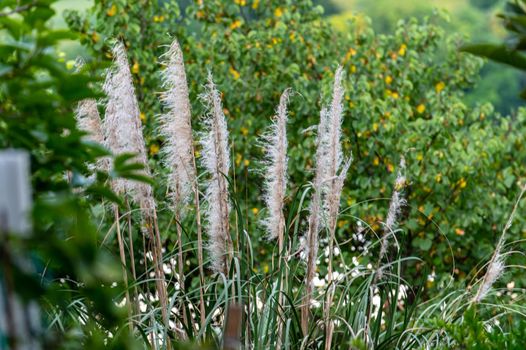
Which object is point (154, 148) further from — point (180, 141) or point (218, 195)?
point (218, 195)

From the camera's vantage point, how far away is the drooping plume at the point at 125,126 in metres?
3.01

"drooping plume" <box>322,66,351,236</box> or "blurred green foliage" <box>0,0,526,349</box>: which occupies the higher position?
"drooping plume" <box>322,66,351,236</box>

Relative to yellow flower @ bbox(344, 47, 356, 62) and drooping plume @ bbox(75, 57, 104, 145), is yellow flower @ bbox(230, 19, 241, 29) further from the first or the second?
drooping plume @ bbox(75, 57, 104, 145)

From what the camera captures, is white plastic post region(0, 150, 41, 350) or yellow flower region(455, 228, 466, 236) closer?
white plastic post region(0, 150, 41, 350)

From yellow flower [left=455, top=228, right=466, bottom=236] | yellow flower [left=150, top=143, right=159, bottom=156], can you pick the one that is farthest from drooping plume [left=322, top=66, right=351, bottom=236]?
yellow flower [left=150, top=143, right=159, bottom=156]

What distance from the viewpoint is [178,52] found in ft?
10.6

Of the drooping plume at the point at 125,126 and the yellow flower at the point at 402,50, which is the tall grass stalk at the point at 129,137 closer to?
the drooping plume at the point at 125,126

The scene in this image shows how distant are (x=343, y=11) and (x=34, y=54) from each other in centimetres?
2896

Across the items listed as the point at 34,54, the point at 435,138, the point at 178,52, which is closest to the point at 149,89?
the point at 435,138

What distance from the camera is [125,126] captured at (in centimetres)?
301

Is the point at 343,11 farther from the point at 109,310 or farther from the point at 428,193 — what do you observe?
the point at 109,310

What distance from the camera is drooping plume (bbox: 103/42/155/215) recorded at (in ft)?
9.88

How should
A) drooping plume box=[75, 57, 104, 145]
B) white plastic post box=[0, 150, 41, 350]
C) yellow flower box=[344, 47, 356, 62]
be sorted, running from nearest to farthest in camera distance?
white plastic post box=[0, 150, 41, 350] < drooping plume box=[75, 57, 104, 145] < yellow flower box=[344, 47, 356, 62]

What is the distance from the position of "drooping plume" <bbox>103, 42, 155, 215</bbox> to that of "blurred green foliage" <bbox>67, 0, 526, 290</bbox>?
237cm
